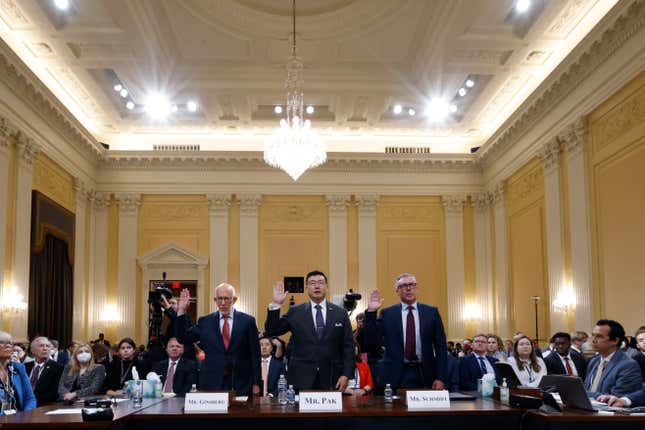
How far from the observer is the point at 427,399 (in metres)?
4.14

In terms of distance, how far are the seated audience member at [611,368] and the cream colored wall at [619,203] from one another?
18.1 ft

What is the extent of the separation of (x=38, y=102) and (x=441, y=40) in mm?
7633

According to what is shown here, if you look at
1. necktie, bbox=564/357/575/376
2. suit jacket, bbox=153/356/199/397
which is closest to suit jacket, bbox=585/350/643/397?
suit jacket, bbox=153/356/199/397

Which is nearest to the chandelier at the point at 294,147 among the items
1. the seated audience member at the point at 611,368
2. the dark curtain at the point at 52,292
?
the dark curtain at the point at 52,292


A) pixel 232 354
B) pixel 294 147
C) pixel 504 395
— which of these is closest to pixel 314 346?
pixel 232 354

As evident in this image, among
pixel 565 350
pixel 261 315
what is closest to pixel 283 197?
pixel 261 315

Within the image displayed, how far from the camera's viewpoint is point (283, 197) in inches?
724

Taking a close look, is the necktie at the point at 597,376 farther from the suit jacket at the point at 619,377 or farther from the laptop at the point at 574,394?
the laptop at the point at 574,394

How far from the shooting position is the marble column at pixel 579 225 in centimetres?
1199

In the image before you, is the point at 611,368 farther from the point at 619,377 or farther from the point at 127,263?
the point at 127,263

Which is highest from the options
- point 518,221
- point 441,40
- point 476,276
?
point 441,40

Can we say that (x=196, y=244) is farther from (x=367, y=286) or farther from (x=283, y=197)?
(x=367, y=286)

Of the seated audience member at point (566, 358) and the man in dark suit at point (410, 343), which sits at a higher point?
the man in dark suit at point (410, 343)

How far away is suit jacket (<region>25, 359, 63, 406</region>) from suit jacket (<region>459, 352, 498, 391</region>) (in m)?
3.94
